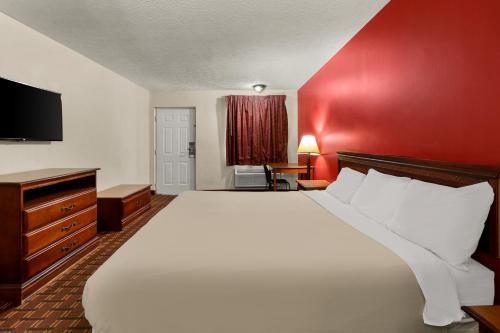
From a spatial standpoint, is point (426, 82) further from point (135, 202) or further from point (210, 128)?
point (210, 128)

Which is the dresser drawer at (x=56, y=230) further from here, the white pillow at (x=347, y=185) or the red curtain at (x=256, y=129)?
the red curtain at (x=256, y=129)

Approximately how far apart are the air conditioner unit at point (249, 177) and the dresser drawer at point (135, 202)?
7.66ft

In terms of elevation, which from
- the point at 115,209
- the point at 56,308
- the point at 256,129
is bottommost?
the point at 56,308

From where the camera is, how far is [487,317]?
1.20 meters

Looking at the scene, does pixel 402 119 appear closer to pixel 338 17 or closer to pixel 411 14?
pixel 411 14

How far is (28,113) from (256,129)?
185 inches

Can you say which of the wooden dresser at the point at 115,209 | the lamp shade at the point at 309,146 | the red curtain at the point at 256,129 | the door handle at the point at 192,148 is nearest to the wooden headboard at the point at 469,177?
the lamp shade at the point at 309,146

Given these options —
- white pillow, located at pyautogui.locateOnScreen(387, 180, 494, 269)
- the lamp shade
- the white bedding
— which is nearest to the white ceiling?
the lamp shade

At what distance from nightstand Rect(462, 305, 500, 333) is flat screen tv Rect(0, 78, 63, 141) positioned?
3619 mm

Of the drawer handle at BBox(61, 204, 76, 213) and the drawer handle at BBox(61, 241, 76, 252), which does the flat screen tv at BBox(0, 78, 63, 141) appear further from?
the drawer handle at BBox(61, 241, 76, 252)

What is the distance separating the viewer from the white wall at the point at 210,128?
23.9 ft

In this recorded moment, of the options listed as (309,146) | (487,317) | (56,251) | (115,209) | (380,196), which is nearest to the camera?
(487,317)

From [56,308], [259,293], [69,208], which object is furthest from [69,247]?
[259,293]

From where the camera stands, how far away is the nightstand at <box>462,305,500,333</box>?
114cm
